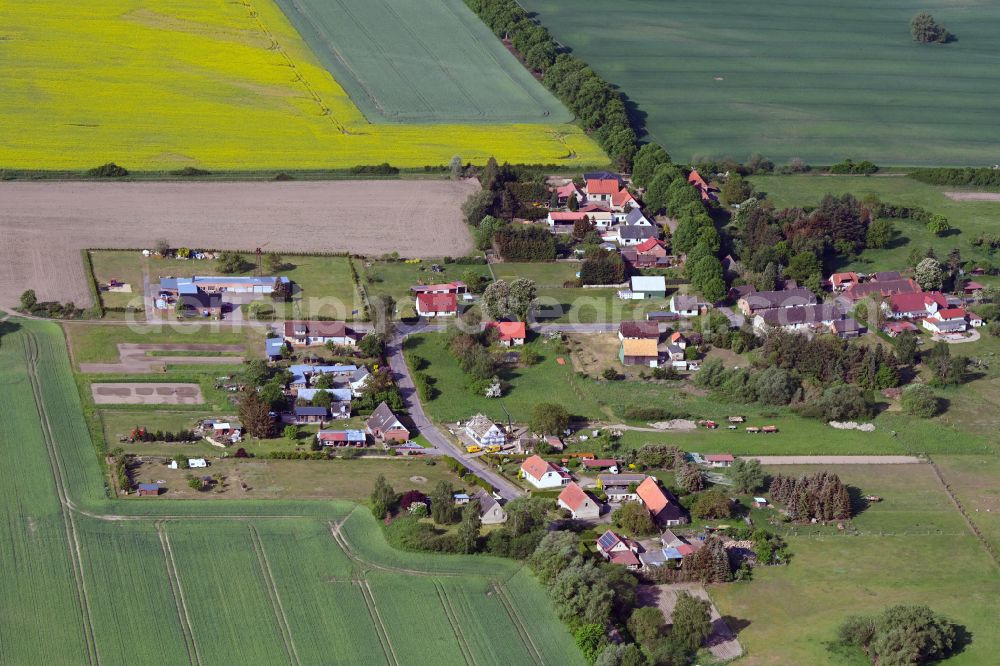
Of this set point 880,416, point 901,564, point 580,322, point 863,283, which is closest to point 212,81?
point 580,322

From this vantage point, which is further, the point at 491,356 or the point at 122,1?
the point at 122,1

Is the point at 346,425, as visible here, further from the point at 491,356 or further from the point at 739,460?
the point at 739,460

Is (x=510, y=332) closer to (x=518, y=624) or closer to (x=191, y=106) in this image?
(x=518, y=624)

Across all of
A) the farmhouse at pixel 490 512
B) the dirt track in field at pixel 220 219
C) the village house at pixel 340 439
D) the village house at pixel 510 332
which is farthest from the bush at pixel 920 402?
the dirt track in field at pixel 220 219

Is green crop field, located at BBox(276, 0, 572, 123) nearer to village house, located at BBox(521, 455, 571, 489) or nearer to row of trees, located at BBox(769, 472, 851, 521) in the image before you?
village house, located at BBox(521, 455, 571, 489)

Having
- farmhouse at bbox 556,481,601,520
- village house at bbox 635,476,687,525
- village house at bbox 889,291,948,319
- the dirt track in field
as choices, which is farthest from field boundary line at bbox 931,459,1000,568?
the dirt track in field

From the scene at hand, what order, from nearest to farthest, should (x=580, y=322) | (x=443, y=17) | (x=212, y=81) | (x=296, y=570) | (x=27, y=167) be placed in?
(x=296, y=570) < (x=580, y=322) < (x=27, y=167) < (x=212, y=81) < (x=443, y=17)

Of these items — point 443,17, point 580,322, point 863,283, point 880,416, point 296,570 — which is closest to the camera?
point 296,570

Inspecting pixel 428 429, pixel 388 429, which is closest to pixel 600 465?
pixel 428 429
